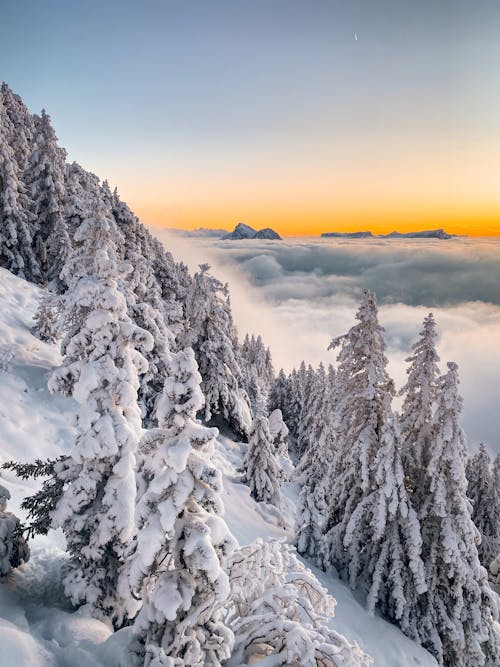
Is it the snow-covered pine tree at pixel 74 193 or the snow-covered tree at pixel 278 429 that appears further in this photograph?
the snow-covered tree at pixel 278 429

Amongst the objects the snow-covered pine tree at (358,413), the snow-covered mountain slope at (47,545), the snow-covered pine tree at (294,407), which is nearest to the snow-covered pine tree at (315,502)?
the snow-covered pine tree at (358,413)

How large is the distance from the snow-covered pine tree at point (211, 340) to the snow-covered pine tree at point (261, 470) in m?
4.41

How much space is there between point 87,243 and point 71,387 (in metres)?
3.86

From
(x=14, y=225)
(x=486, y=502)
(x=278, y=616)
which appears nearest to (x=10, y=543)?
(x=278, y=616)

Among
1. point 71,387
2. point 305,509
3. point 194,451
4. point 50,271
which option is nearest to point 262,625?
point 194,451

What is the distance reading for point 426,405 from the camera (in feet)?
53.5

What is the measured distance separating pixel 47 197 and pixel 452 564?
40191 mm

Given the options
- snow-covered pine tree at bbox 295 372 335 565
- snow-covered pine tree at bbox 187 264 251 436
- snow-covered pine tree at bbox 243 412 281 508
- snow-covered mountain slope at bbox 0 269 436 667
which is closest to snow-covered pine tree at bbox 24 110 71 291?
snow-covered mountain slope at bbox 0 269 436 667

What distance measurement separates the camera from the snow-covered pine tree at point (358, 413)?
17.4m

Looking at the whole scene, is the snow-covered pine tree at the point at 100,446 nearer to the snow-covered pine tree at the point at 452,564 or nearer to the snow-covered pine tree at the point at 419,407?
the snow-covered pine tree at the point at 419,407

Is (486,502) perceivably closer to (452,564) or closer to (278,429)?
(278,429)

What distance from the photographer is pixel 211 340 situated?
29.1 m

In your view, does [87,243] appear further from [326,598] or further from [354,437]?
[354,437]

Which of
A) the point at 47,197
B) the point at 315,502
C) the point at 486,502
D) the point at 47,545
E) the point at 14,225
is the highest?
the point at 47,197
